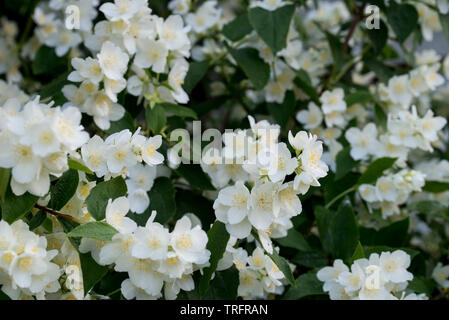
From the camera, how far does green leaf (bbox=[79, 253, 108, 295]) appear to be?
1.03 meters

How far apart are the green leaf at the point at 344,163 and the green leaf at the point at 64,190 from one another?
689mm

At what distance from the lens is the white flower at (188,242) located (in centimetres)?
101

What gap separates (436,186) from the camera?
1.50 meters

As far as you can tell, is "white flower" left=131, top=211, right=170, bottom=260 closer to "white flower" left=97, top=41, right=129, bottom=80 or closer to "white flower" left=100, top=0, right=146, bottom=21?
"white flower" left=97, top=41, right=129, bottom=80

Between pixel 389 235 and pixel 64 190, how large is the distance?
745mm

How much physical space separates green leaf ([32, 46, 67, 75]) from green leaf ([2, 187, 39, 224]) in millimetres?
749

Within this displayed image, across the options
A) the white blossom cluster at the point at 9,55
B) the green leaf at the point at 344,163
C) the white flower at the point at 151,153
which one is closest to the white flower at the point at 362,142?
the green leaf at the point at 344,163

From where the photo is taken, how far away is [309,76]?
1.71 meters

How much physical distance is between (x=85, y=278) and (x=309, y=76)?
36.9 inches

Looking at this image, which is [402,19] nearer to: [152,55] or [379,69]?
[379,69]

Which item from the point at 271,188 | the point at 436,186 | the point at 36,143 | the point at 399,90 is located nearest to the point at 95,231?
the point at 36,143

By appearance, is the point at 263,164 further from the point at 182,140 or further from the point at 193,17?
the point at 193,17

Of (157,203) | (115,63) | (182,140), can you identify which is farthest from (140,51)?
(157,203)

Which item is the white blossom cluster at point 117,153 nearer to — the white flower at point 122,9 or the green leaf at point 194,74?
the white flower at point 122,9
